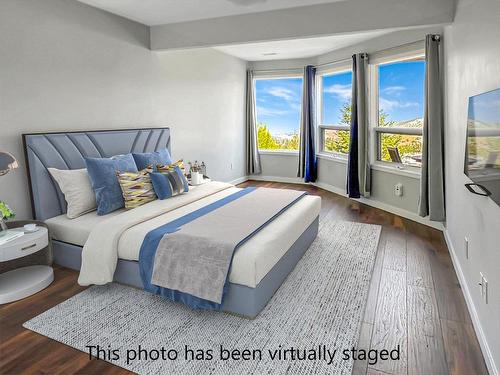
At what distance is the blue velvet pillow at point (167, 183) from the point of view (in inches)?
145

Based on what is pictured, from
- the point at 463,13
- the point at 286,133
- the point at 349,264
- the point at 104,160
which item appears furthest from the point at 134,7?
the point at 286,133

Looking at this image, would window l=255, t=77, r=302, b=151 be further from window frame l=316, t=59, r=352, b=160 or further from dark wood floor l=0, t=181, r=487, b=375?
dark wood floor l=0, t=181, r=487, b=375

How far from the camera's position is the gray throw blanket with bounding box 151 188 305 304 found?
2.38 metres

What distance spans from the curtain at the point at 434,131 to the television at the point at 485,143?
6.04 ft

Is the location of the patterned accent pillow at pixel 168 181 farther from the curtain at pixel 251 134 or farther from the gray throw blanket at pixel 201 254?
the curtain at pixel 251 134

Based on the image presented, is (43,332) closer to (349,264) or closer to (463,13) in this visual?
(349,264)

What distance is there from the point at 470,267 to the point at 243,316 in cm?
165

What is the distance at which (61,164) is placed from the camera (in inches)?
134

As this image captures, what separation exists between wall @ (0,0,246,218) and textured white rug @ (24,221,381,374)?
139cm

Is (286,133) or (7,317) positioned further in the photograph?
(286,133)

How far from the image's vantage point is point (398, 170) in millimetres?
4871

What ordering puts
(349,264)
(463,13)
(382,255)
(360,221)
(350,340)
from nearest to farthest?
(350,340)
(463,13)
(349,264)
(382,255)
(360,221)

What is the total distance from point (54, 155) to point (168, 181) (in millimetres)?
1080

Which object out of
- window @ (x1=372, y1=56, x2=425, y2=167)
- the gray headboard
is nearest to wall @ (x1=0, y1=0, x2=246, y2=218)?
the gray headboard
